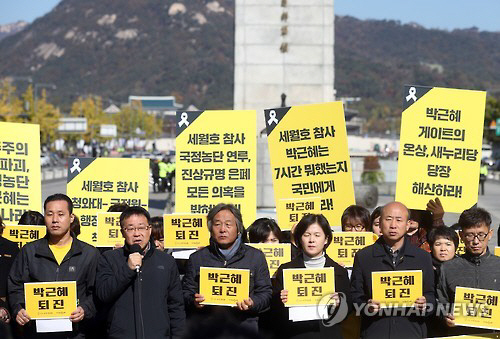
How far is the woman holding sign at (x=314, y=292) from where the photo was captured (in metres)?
6.73

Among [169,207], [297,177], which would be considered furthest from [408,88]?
[169,207]

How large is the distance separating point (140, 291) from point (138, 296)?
0.13 ft

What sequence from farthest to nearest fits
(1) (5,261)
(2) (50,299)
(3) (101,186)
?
(3) (101,186)
(1) (5,261)
(2) (50,299)

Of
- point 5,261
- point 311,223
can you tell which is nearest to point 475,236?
point 311,223

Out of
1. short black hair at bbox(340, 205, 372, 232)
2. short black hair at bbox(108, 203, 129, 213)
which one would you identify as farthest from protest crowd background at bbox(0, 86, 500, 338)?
short black hair at bbox(108, 203, 129, 213)

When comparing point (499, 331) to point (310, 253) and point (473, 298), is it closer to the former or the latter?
point (473, 298)

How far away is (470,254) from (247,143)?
11.7 feet

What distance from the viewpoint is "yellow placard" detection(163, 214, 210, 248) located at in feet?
29.2

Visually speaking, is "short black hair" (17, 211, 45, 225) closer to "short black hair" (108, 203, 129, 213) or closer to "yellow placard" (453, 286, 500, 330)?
"short black hair" (108, 203, 129, 213)

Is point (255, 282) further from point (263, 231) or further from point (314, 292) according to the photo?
point (263, 231)

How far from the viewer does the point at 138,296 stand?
652cm

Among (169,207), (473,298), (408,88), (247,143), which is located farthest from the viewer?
(169,207)

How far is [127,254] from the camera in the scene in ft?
21.7

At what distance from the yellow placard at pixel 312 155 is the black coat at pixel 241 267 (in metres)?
2.73
